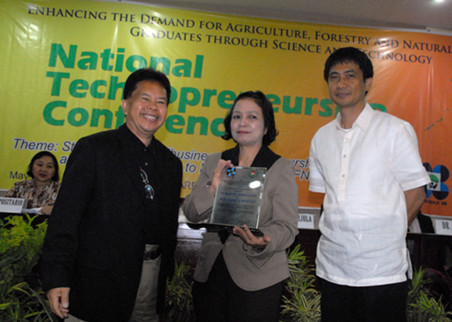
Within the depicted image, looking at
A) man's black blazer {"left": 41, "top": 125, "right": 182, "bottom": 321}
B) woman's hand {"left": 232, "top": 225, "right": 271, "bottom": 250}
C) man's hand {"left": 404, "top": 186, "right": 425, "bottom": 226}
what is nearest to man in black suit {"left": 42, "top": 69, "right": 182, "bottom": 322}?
man's black blazer {"left": 41, "top": 125, "right": 182, "bottom": 321}

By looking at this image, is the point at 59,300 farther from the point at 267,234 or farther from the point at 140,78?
the point at 140,78

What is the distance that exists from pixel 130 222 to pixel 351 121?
1.21 metres

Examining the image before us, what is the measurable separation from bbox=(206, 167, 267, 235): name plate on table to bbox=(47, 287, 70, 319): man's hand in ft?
2.22

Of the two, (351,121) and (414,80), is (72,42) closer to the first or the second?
(351,121)

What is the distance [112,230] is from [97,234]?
0.21ft

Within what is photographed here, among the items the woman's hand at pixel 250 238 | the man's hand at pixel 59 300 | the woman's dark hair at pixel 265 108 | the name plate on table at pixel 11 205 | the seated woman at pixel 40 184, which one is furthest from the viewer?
the seated woman at pixel 40 184

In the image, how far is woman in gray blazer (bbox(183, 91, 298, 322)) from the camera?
174 cm

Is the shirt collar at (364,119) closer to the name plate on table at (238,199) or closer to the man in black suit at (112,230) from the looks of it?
the name plate on table at (238,199)

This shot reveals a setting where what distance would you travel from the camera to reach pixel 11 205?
372 cm

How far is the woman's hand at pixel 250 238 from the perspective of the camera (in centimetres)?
168

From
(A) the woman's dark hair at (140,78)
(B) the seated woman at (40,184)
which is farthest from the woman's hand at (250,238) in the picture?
(B) the seated woman at (40,184)

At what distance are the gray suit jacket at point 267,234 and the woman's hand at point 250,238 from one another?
33mm

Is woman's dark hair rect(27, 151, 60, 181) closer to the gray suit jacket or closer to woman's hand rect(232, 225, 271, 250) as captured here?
the gray suit jacket

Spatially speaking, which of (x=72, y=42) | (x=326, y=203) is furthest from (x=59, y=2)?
(x=326, y=203)
